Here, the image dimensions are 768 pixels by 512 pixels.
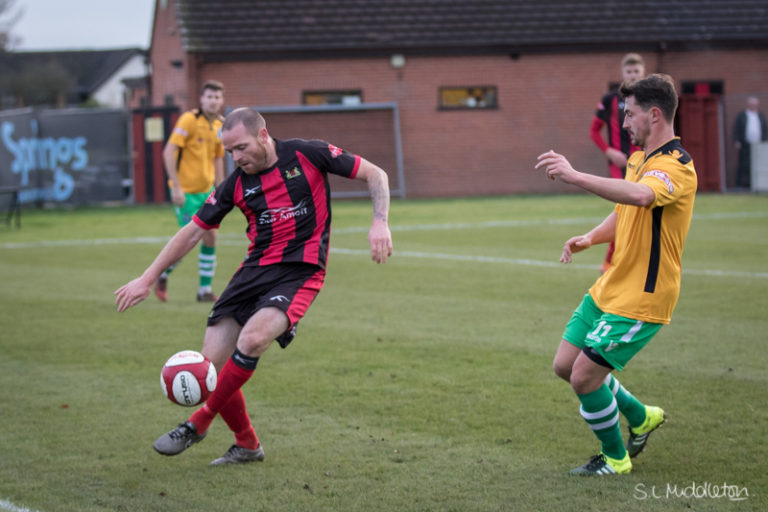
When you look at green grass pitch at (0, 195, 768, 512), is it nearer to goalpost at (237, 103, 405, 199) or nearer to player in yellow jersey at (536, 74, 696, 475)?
player in yellow jersey at (536, 74, 696, 475)

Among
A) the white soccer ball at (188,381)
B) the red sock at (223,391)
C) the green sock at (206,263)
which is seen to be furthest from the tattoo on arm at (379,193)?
the green sock at (206,263)

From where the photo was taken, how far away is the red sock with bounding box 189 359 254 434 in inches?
198

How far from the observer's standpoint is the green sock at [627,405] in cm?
516

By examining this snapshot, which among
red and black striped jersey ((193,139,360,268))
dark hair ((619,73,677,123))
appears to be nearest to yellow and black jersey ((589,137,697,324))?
dark hair ((619,73,677,123))

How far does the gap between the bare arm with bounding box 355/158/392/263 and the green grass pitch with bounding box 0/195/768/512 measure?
1.23 metres

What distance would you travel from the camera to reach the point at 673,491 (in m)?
4.67

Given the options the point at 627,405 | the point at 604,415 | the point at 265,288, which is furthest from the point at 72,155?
the point at 604,415

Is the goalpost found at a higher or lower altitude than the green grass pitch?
higher

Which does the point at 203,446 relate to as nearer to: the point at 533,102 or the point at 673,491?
the point at 673,491

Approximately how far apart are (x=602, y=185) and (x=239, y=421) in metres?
2.46

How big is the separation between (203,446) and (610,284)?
2665 millimetres

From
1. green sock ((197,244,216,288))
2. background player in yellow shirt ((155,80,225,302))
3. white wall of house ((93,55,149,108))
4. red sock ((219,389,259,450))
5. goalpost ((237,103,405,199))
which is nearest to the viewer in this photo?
red sock ((219,389,259,450))

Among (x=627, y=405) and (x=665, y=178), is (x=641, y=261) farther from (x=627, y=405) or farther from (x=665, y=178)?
(x=627, y=405)

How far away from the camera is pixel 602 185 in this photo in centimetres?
420
